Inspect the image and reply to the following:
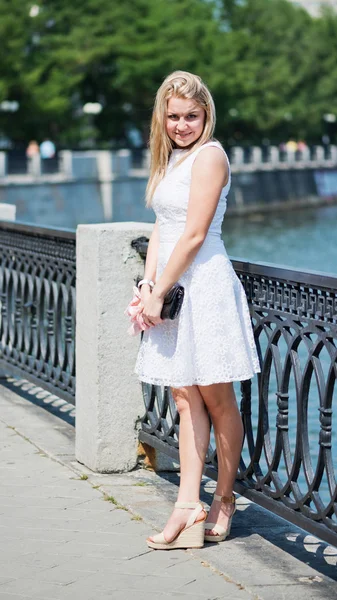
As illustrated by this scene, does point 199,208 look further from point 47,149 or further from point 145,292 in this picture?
point 47,149

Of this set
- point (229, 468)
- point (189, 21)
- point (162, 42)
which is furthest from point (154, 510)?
point (189, 21)

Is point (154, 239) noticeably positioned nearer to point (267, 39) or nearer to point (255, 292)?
point (255, 292)

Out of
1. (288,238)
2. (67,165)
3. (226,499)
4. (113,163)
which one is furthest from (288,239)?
(226,499)

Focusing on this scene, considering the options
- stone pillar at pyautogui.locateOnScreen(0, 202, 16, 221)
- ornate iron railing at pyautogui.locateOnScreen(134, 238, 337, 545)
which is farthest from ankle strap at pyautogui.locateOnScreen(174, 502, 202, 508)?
stone pillar at pyautogui.locateOnScreen(0, 202, 16, 221)

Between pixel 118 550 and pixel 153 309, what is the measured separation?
87cm

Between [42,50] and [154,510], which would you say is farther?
[42,50]

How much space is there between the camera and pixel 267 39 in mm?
80750

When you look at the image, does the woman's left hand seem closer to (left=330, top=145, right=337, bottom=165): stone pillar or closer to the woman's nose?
the woman's nose

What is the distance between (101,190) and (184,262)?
147 ft

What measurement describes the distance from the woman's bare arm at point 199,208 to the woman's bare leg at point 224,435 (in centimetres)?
46

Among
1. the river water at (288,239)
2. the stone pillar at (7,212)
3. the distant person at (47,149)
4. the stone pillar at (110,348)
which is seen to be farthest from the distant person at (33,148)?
the stone pillar at (110,348)

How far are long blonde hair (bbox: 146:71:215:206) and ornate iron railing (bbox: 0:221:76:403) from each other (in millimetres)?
1795

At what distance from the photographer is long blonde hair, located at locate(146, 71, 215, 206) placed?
4.49m

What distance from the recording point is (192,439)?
4715 mm
